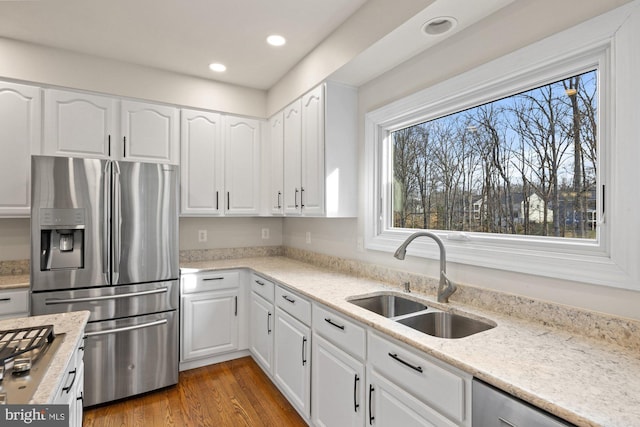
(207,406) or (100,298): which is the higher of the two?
(100,298)

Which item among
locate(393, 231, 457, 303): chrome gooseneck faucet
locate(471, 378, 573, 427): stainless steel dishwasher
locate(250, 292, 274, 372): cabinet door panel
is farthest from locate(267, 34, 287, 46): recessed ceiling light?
locate(471, 378, 573, 427): stainless steel dishwasher

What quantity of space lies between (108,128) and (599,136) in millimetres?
3215

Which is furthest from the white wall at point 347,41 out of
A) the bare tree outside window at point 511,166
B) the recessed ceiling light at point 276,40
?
the bare tree outside window at point 511,166

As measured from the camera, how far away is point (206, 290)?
9.34ft

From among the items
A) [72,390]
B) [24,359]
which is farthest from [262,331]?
[24,359]

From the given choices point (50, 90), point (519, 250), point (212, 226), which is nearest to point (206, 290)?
point (212, 226)

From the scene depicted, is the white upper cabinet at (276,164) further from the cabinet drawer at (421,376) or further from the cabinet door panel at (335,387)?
the cabinet drawer at (421,376)

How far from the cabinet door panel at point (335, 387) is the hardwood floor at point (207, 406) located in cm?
40

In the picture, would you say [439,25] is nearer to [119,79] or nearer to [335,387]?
[335,387]

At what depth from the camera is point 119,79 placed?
2771mm

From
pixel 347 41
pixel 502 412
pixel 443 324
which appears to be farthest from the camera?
pixel 347 41

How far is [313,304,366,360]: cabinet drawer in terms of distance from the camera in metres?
1.59

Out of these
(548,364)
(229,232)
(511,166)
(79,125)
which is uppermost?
(79,125)

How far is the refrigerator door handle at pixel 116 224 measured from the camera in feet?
7.67
